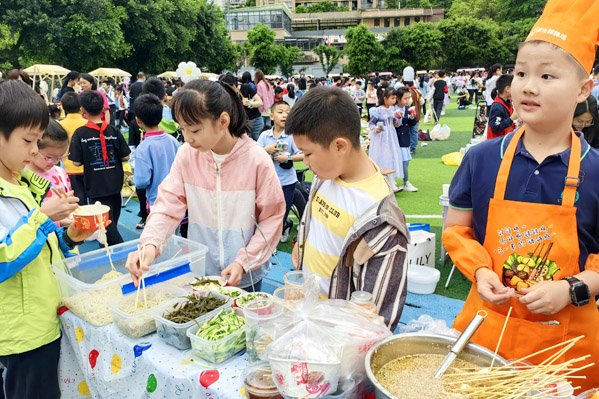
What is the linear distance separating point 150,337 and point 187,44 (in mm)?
37281

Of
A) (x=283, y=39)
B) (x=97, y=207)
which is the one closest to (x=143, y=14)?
(x=97, y=207)

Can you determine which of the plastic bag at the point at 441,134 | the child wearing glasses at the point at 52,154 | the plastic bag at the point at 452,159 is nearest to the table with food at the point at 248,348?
the child wearing glasses at the point at 52,154

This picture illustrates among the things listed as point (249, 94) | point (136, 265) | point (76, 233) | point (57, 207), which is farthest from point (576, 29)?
point (249, 94)

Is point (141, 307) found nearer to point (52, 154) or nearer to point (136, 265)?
point (136, 265)

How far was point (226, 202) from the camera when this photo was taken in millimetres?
2391

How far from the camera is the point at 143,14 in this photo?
3119 centimetres

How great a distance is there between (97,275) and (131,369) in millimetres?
669

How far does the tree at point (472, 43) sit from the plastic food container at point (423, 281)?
4733cm

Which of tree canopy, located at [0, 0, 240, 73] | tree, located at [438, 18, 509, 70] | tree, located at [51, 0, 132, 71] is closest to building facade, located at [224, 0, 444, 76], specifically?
tree, located at [438, 18, 509, 70]

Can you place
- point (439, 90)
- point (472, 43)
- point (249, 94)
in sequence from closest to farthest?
point (249, 94), point (439, 90), point (472, 43)

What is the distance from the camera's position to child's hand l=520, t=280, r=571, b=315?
4.44 feet

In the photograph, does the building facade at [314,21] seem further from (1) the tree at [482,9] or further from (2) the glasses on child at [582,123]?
(2) the glasses on child at [582,123]

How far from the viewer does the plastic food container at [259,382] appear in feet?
4.44

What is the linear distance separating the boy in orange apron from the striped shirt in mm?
383
